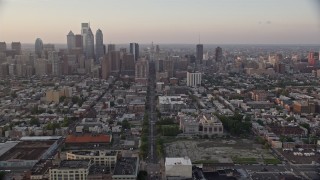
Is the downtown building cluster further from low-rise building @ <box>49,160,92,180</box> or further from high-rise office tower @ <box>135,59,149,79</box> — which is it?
low-rise building @ <box>49,160,92,180</box>

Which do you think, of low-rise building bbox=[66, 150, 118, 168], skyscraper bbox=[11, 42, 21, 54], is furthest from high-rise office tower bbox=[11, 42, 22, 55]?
low-rise building bbox=[66, 150, 118, 168]

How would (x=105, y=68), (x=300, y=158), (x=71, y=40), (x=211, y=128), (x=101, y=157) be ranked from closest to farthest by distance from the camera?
(x=101, y=157) < (x=300, y=158) < (x=211, y=128) < (x=105, y=68) < (x=71, y=40)

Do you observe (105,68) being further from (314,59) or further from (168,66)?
(314,59)

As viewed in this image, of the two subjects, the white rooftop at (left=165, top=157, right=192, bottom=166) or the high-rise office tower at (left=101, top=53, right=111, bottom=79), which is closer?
the white rooftop at (left=165, top=157, right=192, bottom=166)

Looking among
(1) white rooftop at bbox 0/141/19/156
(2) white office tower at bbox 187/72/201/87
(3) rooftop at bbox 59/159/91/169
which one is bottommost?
(1) white rooftop at bbox 0/141/19/156

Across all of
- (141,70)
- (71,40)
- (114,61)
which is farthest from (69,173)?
(71,40)

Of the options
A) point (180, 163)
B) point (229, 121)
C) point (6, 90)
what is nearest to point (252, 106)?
point (229, 121)
